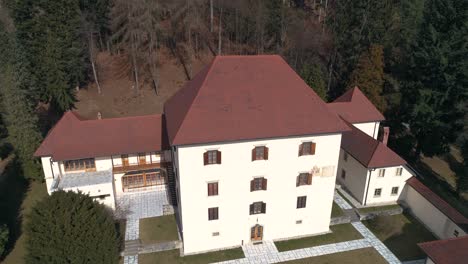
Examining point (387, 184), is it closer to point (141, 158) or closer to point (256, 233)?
point (256, 233)

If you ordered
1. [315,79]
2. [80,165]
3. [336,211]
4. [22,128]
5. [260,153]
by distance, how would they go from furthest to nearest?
[315,79] → [22,128] → [80,165] → [336,211] → [260,153]

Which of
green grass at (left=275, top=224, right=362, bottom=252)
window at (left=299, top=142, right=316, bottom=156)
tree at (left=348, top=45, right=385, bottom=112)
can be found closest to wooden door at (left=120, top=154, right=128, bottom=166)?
green grass at (left=275, top=224, right=362, bottom=252)

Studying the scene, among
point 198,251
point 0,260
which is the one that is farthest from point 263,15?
point 0,260

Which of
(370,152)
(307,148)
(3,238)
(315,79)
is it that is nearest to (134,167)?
(3,238)

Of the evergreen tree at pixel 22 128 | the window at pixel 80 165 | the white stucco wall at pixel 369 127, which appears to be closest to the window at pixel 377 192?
the white stucco wall at pixel 369 127

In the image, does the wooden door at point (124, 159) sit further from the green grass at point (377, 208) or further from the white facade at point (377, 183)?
the green grass at point (377, 208)

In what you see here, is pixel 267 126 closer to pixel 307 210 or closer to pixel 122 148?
pixel 307 210

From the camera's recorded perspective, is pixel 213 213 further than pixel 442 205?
No
